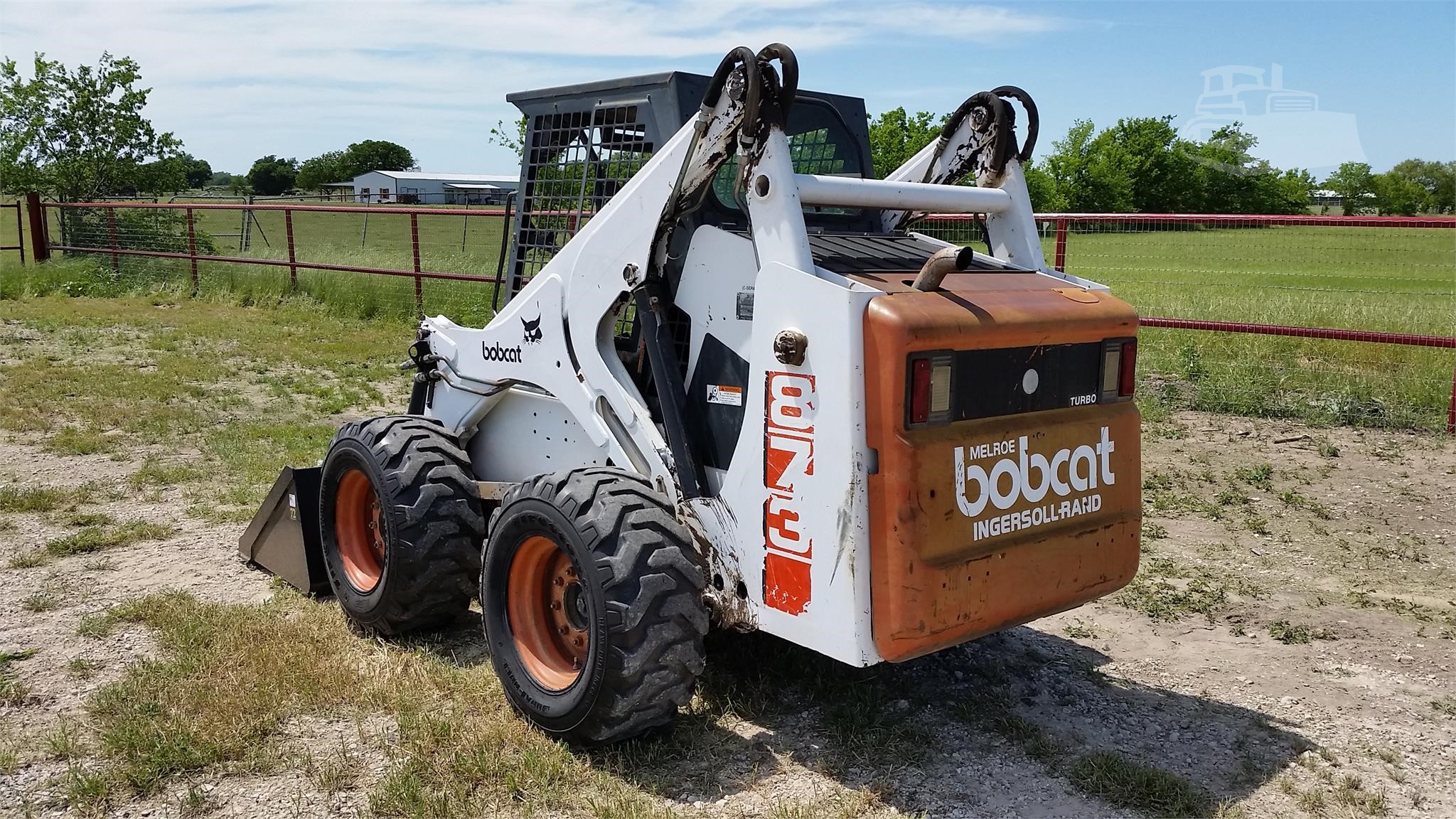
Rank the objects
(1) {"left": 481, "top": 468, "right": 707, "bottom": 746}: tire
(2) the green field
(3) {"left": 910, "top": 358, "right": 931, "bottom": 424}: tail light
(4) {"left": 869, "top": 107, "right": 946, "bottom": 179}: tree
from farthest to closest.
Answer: (4) {"left": 869, "top": 107, "right": 946, "bottom": 179}: tree
(2) the green field
(1) {"left": 481, "top": 468, "right": 707, "bottom": 746}: tire
(3) {"left": 910, "top": 358, "right": 931, "bottom": 424}: tail light

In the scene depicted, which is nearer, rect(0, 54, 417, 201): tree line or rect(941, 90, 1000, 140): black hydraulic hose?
rect(941, 90, 1000, 140): black hydraulic hose

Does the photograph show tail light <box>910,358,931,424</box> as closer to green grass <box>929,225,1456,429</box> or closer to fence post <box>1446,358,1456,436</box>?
green grass <box>929,225,1456,429</box>

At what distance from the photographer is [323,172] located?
10812cm

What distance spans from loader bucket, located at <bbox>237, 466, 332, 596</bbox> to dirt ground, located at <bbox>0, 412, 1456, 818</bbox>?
0.61 ft

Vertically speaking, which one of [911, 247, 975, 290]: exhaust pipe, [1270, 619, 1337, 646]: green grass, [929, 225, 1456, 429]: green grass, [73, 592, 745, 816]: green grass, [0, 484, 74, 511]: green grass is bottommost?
[1270, 619, 1337, 646]: green grass

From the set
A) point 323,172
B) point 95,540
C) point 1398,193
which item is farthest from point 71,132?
point 323,172

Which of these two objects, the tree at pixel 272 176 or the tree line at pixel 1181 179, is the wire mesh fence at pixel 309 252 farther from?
the tree at pixel 272 176

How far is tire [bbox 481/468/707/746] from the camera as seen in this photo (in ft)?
11.2

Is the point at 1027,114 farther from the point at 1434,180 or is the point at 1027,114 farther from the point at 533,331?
the point at 1434,180

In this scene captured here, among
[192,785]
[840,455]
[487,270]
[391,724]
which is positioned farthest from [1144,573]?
[487,270]

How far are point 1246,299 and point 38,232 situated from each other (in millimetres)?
18946

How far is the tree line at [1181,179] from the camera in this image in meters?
66.4

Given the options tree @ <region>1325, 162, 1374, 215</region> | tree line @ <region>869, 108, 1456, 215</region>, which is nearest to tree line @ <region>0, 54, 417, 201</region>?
tree line @ <region>869, 108, 1456, 215</region>

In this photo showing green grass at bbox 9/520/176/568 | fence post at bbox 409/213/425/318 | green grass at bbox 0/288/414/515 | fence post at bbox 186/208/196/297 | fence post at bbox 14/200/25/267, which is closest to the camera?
green grass at bbox 9/520/176/568
